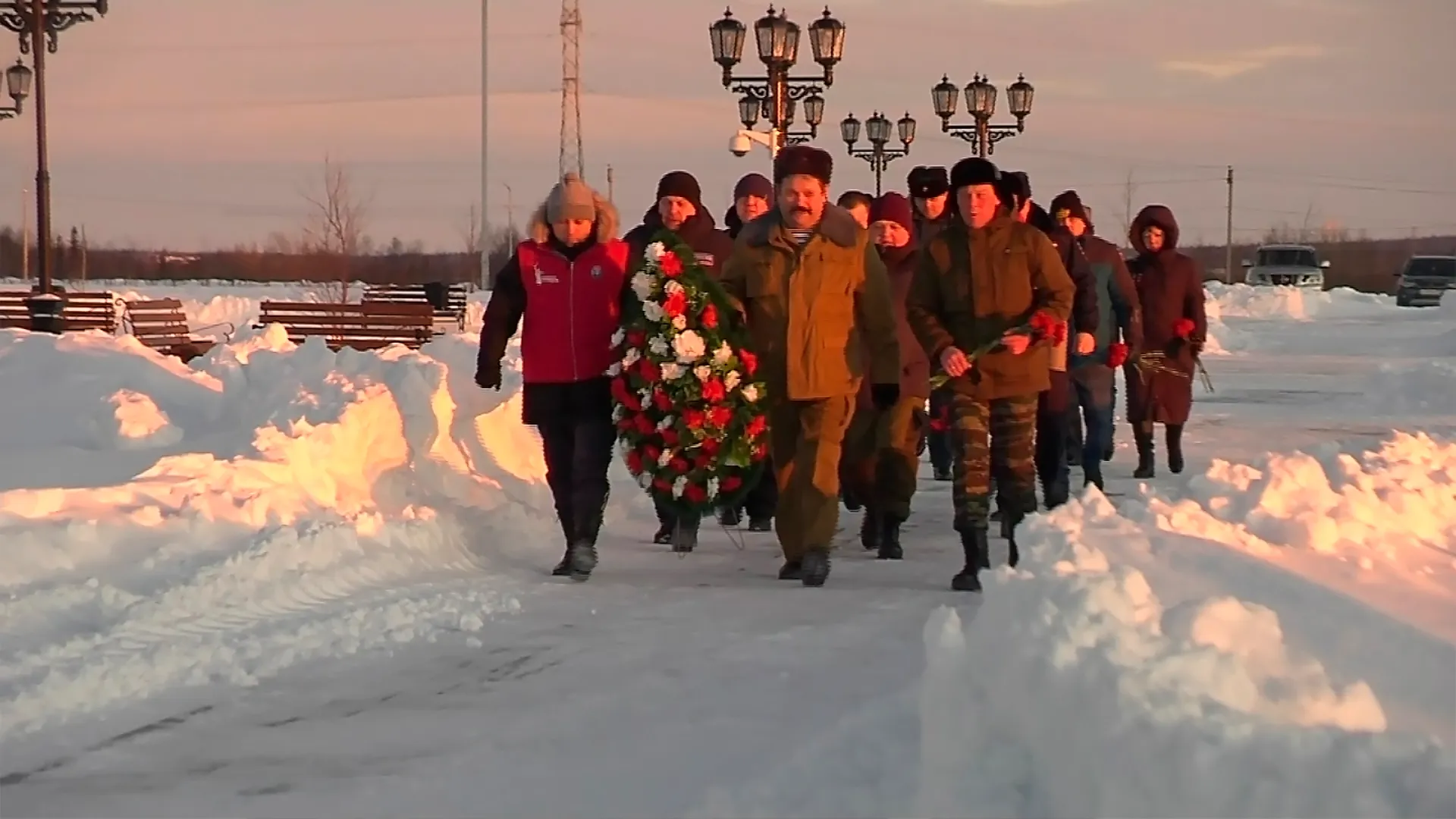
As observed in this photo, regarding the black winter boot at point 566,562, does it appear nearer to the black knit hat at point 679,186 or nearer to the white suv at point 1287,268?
the black knit hat at point 679,186

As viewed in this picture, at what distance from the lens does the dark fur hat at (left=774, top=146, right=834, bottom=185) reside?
8484 mm

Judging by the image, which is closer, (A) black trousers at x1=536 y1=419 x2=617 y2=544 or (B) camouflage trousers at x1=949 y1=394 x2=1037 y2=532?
(B) camouflage trousers at x1=949 y1=394 x2=1037 y2=532

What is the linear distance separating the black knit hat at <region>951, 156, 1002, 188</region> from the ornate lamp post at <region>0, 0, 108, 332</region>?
18635mm

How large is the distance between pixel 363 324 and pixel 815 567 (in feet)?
69.2

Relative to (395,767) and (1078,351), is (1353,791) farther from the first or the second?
(1078,351)

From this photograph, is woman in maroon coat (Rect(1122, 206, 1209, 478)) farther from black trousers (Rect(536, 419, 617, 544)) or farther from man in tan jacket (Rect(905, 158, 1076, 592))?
black trousers (Rect(536, 419, 617, 544))

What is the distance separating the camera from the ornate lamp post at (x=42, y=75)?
2406 centimetres

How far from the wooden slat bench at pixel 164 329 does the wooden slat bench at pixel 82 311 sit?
1.46 ft

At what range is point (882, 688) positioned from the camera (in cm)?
612

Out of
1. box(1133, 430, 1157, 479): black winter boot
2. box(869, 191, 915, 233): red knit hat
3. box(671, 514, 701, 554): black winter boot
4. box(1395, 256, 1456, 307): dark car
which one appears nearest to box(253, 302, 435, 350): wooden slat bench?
box(1133, 430, 1157, 479): black winter boot

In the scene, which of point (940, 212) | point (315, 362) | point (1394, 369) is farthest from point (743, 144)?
point (940, 212)

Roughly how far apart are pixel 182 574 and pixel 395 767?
8.94 feet

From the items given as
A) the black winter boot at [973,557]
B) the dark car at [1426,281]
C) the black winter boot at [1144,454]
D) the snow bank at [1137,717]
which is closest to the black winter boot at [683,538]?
the black winter boot at [973,557]

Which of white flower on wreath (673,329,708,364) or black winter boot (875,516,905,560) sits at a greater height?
white flower on wreath (673,329,708,364)
